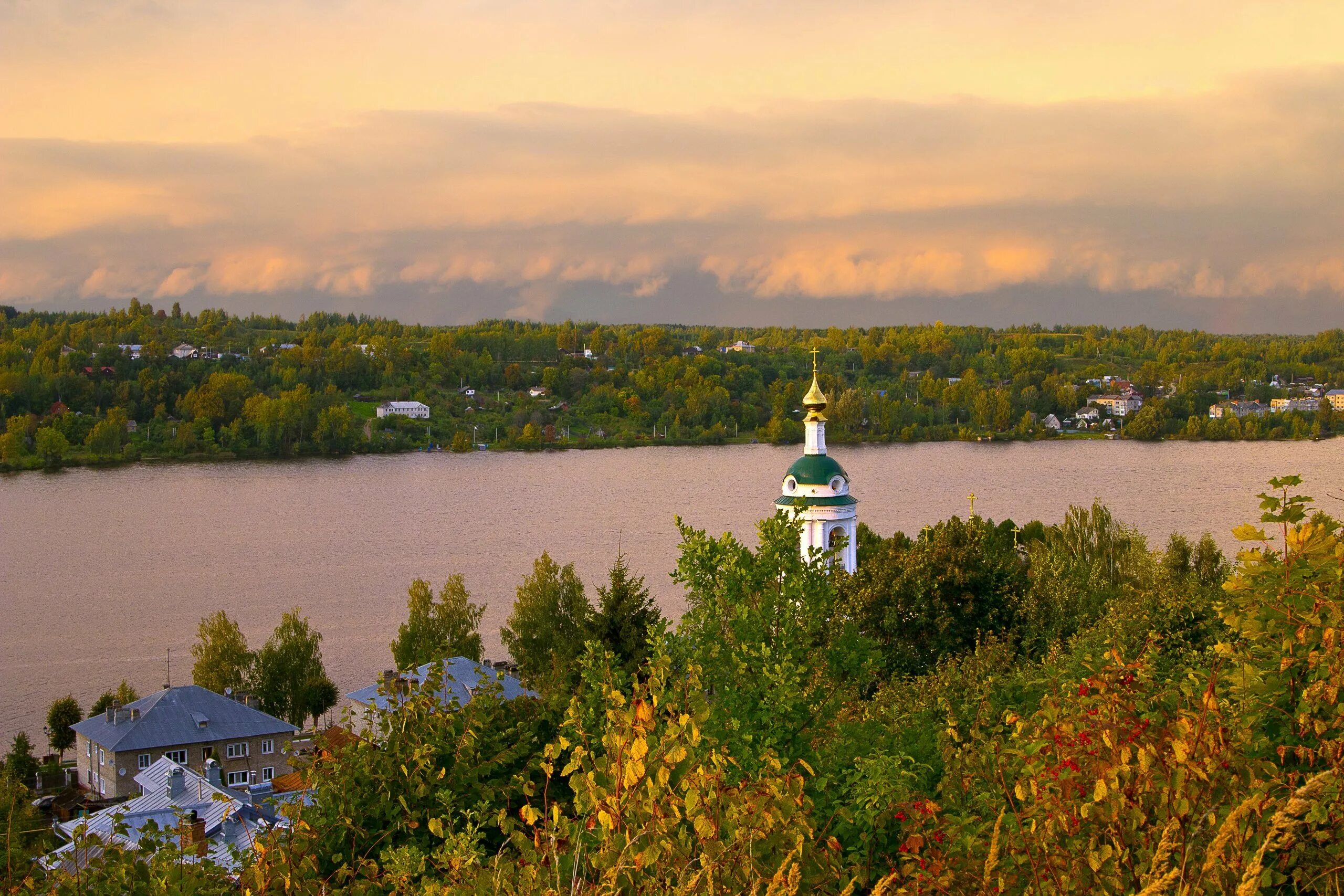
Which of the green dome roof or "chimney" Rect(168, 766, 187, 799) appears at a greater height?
the green dome roof

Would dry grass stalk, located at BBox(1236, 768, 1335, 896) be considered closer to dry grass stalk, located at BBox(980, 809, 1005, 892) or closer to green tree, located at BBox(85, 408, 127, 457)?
dry grass stalk, located at BBox(980, 809, 1005, 892)

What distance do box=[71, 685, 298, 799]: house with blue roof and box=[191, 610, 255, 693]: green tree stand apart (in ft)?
4.41

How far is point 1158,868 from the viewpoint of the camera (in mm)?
2430

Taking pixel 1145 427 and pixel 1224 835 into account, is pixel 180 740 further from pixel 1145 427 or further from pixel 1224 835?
pixel 1145 427

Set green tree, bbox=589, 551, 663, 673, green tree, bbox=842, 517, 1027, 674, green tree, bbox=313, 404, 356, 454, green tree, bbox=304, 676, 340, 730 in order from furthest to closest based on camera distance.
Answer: green tree, bbox=313, 404, 356, 454 → green tree, bbox=304, 676, 340, 730 → green tree, bbox=842, 517, 1027, 674 → green tree, bbox=589, 551, 663, 673

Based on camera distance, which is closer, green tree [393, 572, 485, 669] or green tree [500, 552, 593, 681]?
green tree [500, 552, 593, 681]

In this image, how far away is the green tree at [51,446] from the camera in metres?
59.3

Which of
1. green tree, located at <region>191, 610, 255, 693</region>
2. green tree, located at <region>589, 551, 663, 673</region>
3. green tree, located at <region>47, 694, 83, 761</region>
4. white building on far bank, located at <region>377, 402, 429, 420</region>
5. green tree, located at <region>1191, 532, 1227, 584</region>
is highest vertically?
white building on far bank, located at <region>377, 402, 429, 420</region>

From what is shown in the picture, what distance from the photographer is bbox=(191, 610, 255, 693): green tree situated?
61.9ft

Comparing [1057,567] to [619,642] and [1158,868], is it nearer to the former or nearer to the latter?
[619,642]

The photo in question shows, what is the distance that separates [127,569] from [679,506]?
17.7 metres

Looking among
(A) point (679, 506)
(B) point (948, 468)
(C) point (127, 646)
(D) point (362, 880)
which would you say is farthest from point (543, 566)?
(B) point (948, 468)

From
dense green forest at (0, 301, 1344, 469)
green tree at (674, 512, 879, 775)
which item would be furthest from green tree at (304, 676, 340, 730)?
dense green forest at (0, 301, 1344, 469)

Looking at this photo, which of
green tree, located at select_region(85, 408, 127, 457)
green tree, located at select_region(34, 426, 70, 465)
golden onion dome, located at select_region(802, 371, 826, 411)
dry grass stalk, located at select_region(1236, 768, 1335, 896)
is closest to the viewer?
dry grass stalk, located at select_region(1236, 768, 1335, 896)
